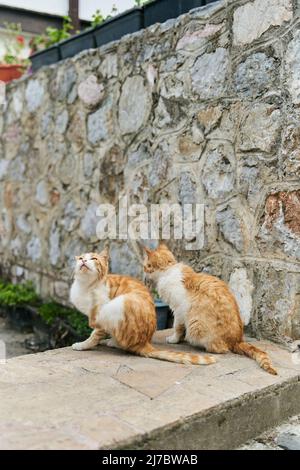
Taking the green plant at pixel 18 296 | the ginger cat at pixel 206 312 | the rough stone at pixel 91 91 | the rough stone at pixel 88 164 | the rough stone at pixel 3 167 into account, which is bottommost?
the green plant at pixel 18 296

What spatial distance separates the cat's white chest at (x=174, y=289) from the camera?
9.06ft

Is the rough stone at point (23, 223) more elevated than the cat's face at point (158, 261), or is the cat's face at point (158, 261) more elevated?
the rough stone at point (23, 223)

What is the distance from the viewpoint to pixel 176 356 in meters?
2.56

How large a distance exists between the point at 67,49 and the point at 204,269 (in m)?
2.73

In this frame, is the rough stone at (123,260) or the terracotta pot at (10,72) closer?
the rough stone at (123,260)

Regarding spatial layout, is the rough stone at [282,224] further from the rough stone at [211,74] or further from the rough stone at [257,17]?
the rough stone at [257,17]

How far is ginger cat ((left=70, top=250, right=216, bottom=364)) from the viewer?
2.58 m

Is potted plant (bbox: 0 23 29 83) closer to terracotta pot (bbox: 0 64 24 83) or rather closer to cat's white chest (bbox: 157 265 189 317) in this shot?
terracotta pot (bbox: 0 64 24 83)

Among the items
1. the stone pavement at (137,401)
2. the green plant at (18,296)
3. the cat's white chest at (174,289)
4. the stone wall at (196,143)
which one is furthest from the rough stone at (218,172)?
the green plant at (18,296)

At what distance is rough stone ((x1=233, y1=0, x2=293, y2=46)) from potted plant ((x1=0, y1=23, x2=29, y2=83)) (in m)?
3.42

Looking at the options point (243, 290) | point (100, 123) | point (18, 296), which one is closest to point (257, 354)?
point (243, 290)

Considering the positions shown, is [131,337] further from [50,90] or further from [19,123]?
[19,123]
